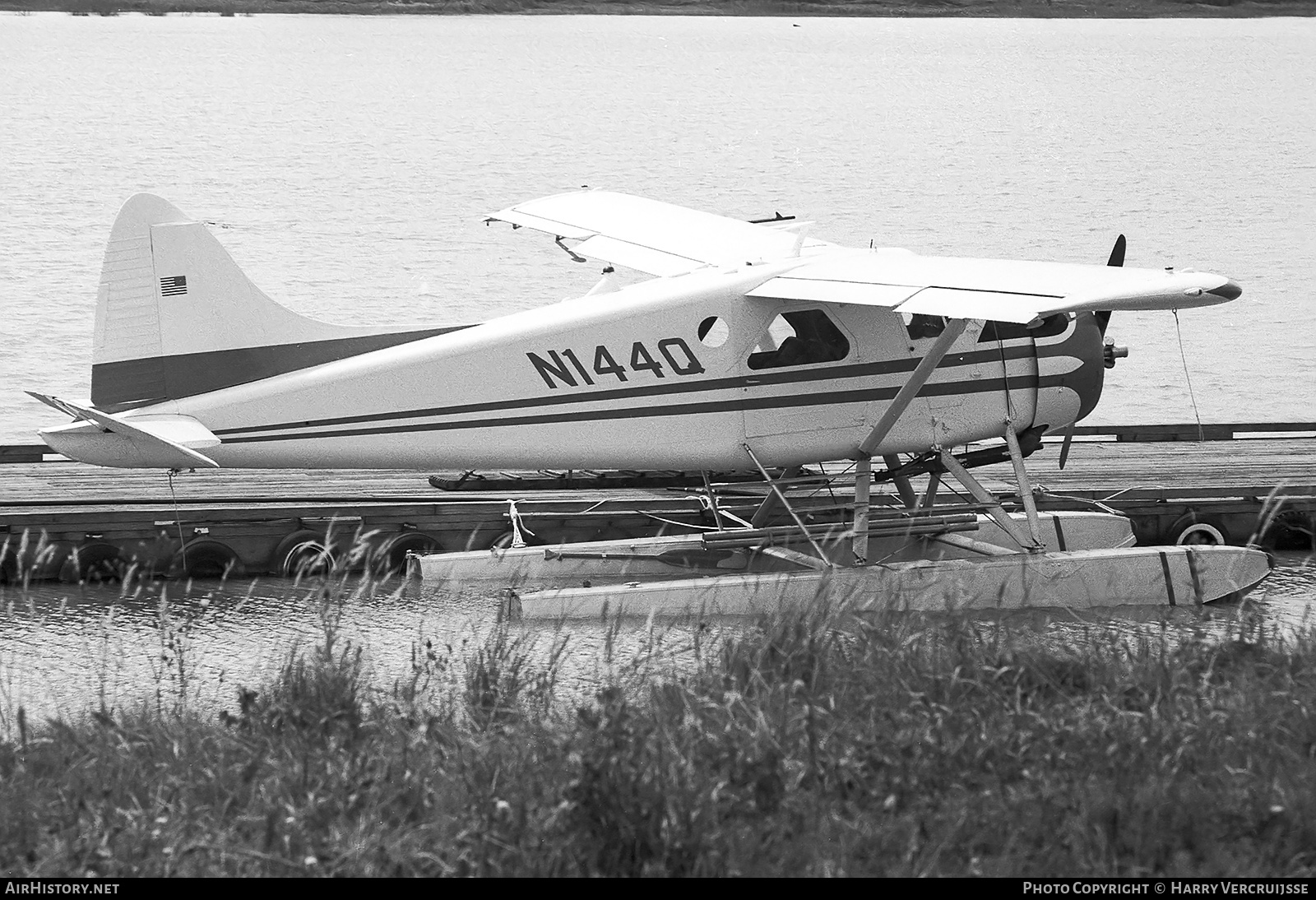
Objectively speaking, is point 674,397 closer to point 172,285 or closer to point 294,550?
point 294,550

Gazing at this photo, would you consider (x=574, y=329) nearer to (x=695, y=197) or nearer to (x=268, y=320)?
(x=268, y=320)

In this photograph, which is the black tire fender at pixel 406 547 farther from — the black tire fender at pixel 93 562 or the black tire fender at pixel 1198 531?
the black tire fender at pixel 1198 531

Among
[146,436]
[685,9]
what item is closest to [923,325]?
[146,436]

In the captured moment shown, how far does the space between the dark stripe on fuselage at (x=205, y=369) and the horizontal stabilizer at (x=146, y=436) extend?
0.17 meters

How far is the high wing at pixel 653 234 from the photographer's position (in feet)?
39.5

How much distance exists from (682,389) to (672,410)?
6.3 inches

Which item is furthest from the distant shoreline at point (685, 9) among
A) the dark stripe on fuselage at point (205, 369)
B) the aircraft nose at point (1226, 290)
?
the aircraft nose at point (1226, 290)

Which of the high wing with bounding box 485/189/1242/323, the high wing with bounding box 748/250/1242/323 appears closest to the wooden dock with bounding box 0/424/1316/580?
the high wing with bounding box 485/189/1242/323

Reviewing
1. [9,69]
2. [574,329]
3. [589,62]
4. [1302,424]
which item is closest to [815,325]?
Answer: [574,329]

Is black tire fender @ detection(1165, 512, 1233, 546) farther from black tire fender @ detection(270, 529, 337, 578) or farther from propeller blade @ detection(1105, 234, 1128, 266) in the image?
black tire fender @ detection(270, 529, 337, 578)

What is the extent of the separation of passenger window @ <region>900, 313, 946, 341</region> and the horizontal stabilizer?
4.78 meters

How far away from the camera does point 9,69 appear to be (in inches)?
3925

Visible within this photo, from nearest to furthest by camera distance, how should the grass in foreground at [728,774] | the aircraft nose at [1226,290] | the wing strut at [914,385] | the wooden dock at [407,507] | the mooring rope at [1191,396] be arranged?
the grass in foreground at [728,774] → the aircraft nose at [1226,290] → the wing strut at [914,385] → the wooden dock at [407,507] → the mooring rope at [1191,396]

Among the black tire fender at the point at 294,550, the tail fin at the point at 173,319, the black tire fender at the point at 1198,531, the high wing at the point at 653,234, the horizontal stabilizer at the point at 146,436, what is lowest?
the black tire fender at the point at 294,550
